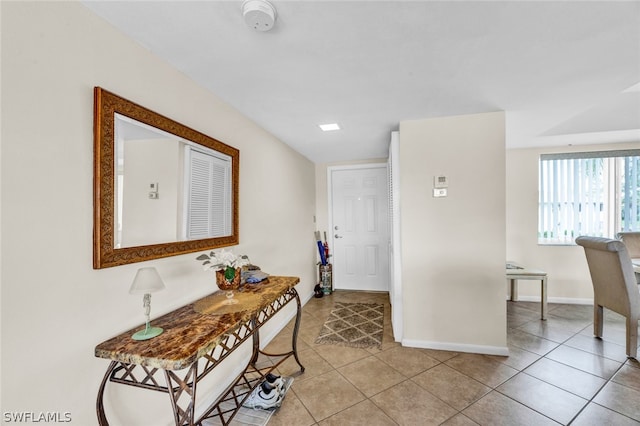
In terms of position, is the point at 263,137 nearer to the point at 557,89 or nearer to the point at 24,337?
the point at 24,337

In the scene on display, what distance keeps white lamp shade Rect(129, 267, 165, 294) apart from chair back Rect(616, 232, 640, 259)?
495 cm

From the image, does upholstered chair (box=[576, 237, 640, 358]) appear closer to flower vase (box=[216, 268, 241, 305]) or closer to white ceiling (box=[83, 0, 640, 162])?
white ceiling (box=[83, 0, 640, 162])

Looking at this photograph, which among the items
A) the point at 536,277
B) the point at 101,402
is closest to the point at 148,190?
the point at 101,402

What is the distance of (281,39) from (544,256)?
4.43 meters

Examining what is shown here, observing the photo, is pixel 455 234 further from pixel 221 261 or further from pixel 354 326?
pixel 221 261

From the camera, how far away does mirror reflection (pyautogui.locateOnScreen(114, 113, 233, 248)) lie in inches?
50.3


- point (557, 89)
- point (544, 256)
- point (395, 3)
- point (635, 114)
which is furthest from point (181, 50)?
point (544, 256)

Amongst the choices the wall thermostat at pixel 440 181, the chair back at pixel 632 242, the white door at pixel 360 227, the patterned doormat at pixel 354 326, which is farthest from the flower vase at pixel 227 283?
the chair back at pixel 632 242

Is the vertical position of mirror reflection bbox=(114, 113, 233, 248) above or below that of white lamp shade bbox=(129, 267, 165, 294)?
above

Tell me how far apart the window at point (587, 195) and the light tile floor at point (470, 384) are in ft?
4.72

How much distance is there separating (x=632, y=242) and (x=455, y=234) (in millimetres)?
2749

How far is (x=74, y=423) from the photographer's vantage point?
1078 millimetres

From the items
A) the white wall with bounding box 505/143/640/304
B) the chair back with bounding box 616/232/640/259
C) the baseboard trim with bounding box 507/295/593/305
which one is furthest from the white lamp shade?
the chair back with bounding box 616/232/640/259

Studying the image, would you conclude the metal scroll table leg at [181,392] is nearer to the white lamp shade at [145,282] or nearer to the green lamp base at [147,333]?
the green lamp base at [147,333]
